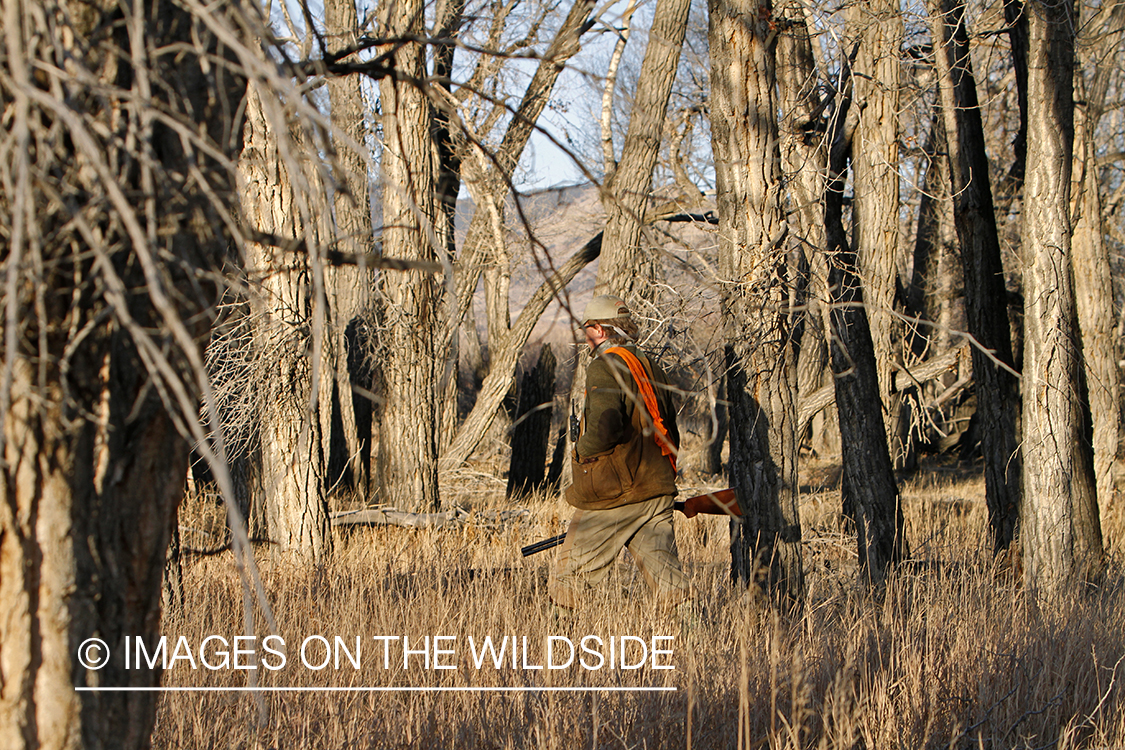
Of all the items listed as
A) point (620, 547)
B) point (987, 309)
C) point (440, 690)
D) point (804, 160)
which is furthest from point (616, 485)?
point (987, 309)

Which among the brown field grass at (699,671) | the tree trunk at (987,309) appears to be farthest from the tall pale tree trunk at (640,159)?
the brown field grass at (699,671)

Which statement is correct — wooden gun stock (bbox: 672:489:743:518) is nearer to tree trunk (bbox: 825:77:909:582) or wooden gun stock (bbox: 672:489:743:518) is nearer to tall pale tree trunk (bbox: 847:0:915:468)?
tree trunk (bbox: 825:77:909:582)

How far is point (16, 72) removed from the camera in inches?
44.3

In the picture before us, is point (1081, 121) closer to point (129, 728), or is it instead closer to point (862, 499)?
point (862, 499)

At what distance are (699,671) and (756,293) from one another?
1.95 metres

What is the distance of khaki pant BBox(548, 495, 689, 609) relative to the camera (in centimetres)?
438

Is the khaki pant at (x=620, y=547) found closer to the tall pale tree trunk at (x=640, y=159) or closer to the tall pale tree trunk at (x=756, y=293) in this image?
the tall pale tree trunk at (x=756, y=293)

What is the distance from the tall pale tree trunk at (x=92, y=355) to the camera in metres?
1.37

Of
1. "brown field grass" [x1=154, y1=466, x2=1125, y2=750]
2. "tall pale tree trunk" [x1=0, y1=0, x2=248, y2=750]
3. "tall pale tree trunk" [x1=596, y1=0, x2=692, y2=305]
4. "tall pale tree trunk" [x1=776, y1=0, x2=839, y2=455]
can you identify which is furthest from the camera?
"tall pale tree trunk" [x1=596, y1=0, x2=692, y2=305]

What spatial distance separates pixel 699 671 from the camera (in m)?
3.59

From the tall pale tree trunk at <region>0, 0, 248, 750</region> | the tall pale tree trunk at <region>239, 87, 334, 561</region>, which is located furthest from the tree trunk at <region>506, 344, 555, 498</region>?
the tall pale tree trunk at <region>0, 0, 248, 750</region>

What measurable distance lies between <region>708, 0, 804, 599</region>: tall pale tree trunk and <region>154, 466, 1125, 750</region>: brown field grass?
44 cm

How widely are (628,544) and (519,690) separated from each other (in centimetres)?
131

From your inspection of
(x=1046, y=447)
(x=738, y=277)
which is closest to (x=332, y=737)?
(x=738, y=277)
